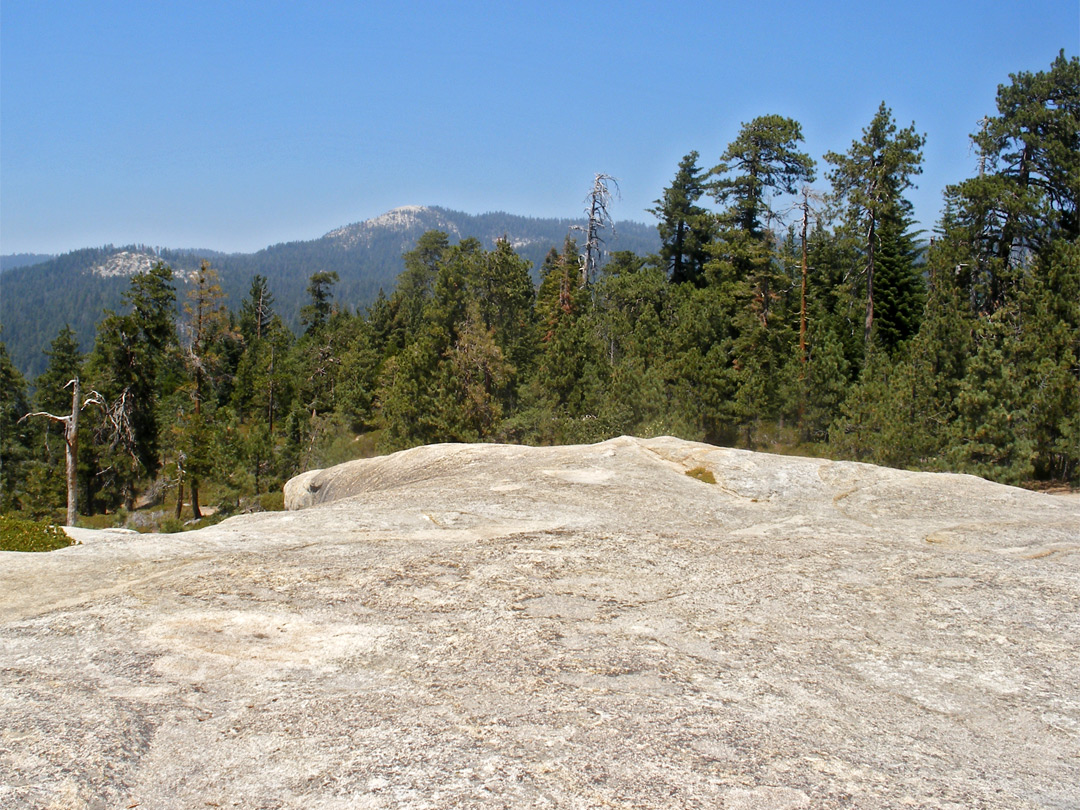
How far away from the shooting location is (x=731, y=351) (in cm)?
3869

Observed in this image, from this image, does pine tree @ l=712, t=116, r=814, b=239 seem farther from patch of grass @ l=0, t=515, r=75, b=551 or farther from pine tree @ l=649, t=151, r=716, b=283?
patch of grass @ l=0, t=515, r=75, b=551

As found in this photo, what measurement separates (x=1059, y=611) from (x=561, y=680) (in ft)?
16.1

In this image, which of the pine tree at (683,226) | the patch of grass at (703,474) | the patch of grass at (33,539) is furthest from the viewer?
the pine tree at (683,226)

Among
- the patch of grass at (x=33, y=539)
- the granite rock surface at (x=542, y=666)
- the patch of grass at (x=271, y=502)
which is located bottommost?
the patch of grass at (x=271, y=502)

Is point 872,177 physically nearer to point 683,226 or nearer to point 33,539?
point 683,226

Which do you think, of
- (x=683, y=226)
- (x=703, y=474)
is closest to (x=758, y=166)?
(x=683, y=226)

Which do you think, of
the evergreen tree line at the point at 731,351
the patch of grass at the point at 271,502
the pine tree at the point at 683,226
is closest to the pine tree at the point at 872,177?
the evergreen tree line at the point at 731,351

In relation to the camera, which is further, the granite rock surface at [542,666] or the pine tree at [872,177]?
the pine tree at [872,177]

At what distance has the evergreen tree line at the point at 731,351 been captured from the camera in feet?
84.1

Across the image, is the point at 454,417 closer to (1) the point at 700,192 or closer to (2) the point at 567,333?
(2) the point at 567,333

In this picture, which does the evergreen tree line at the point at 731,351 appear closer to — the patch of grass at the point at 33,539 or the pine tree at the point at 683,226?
the pine tree at the point at 683,226

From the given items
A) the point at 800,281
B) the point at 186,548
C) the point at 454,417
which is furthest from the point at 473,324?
the point at 186,548

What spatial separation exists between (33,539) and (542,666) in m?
8.32

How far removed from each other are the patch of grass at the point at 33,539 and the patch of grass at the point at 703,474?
32.1 feet
